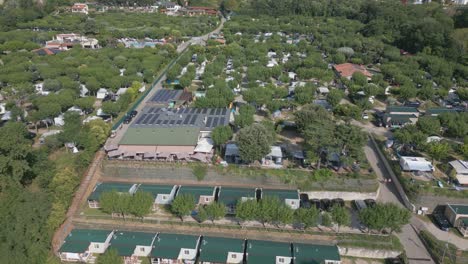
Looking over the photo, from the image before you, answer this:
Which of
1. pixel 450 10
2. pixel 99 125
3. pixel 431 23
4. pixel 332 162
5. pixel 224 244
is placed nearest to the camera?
pixel 224 244

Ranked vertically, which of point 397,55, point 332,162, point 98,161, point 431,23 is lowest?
point 98,161

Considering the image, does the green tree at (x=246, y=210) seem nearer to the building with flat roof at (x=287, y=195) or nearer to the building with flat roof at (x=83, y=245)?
the building with flat roof at (x=287, y=195)

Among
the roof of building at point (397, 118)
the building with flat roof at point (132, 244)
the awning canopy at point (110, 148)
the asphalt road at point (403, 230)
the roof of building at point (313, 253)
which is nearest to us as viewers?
the roof of building at point (313, 253)

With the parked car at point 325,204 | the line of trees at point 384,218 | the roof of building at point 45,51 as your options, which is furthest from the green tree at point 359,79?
the roof of building at point 45,51

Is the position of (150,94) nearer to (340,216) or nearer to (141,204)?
(141,204)

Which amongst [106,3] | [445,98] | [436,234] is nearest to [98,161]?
[436,234]

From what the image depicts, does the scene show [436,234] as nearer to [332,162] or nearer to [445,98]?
[332,162]
